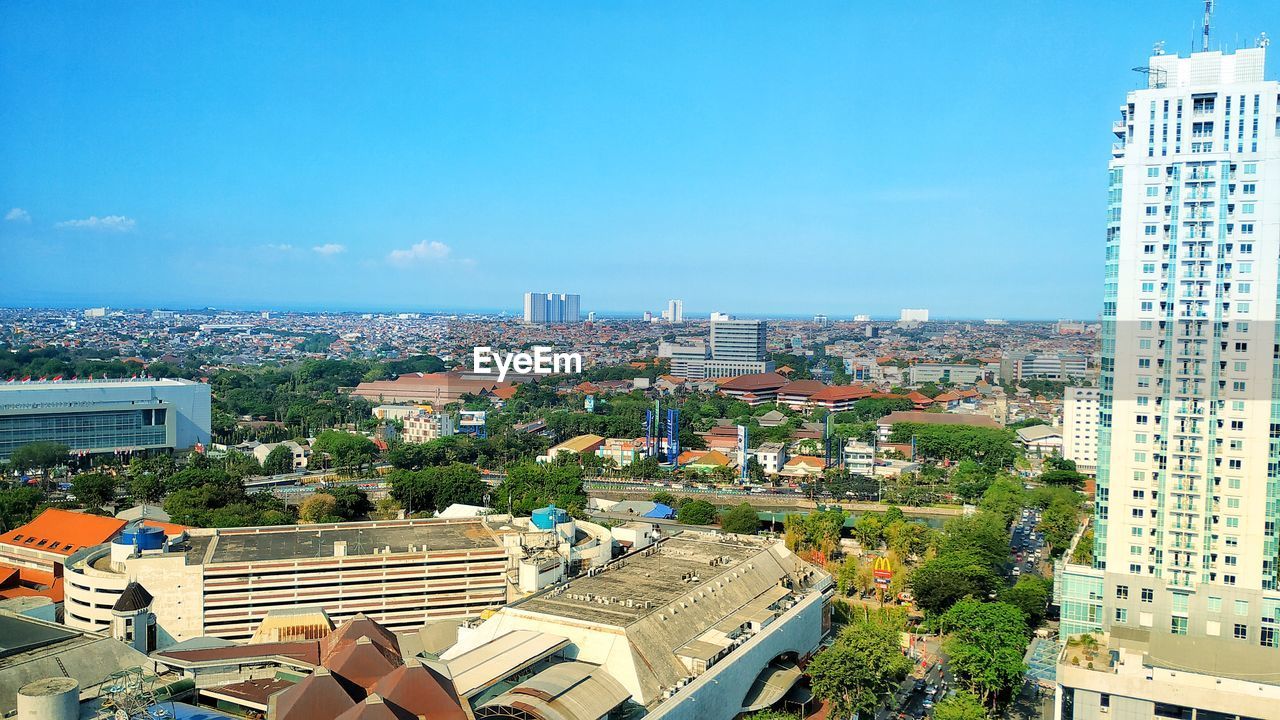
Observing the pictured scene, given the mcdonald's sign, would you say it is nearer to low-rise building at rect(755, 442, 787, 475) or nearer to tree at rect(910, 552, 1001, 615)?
tree at rect(910, 552, 1001, 615)

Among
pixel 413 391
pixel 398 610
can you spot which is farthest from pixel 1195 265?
pixel 413 391

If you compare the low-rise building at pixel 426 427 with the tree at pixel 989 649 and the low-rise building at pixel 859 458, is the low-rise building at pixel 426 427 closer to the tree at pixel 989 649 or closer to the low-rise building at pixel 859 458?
the low-rise building at pixel 859 458

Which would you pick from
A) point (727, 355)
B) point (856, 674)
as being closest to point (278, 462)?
point (856, 674)

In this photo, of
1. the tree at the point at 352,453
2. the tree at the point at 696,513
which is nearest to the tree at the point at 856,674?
the tree at the point at 696,513

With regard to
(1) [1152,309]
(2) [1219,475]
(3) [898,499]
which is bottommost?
(3) [898,499]

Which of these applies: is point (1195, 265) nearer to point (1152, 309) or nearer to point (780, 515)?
point (1152, 309)

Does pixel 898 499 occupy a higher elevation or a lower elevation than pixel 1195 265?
lower

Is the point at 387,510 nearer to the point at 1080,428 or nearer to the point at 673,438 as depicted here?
→ the point at 673,438
